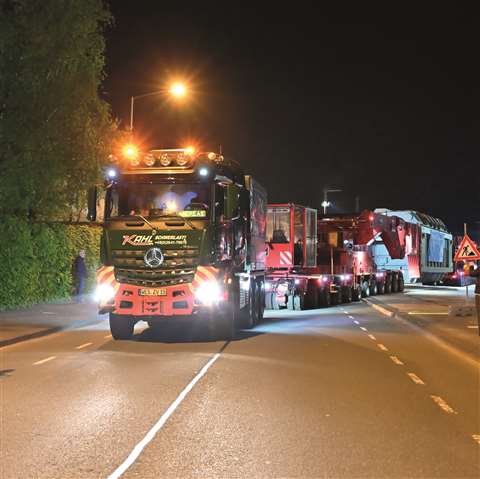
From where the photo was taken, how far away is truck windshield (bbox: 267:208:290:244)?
26.9 metres

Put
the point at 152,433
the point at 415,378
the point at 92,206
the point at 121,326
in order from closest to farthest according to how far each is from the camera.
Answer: the point at 152,433 → the point at 415,378 → the point at 92,206 → the point at 121,326

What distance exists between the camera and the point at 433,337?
17.4 m

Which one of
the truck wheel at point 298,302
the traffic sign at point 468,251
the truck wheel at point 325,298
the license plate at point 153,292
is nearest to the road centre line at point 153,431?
the license plate at point 153,292

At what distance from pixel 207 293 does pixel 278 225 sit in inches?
472

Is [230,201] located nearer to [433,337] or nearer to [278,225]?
[433,337]

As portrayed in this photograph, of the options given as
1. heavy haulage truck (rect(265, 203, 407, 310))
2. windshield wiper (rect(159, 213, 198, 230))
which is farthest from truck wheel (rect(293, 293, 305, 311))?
windshield wiper (rect(159, 213, 198, 230))

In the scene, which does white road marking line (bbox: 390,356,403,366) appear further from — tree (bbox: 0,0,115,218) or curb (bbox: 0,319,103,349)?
tree (bbox: 0,0,115,218)

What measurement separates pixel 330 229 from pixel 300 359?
2070cm

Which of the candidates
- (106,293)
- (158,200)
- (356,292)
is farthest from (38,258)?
(356,292)

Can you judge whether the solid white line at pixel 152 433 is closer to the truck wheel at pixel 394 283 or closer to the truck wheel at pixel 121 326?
the truck wheel at pixel 121 326

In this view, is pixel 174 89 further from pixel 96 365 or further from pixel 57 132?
pixel 96 365

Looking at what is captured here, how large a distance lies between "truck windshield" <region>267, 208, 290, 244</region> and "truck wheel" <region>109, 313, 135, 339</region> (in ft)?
36.3

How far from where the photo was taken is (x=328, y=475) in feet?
20.0

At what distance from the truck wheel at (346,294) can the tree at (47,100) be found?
13.8m
